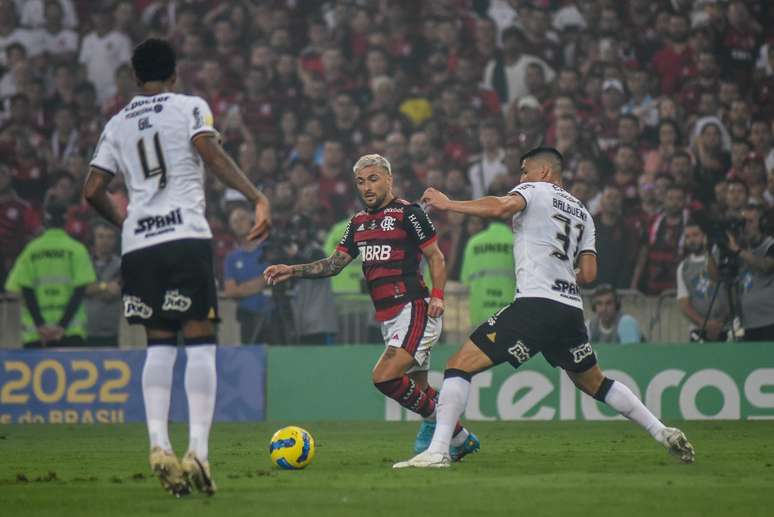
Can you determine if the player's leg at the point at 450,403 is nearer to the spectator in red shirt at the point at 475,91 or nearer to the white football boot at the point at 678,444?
the white football boot at the point at 678,444

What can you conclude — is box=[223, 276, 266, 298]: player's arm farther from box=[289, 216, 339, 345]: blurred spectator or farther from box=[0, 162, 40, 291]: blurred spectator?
box=[0, 162, 40, 291]: blurred spectator

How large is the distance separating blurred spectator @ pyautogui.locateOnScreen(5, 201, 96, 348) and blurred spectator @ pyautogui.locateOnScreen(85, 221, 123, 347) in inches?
15.1

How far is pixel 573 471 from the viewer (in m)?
9.76

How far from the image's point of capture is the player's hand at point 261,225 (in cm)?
794

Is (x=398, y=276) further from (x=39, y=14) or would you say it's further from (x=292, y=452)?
(x=39, y=14)

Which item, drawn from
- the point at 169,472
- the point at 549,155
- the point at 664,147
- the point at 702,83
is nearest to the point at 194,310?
the point at 169,472

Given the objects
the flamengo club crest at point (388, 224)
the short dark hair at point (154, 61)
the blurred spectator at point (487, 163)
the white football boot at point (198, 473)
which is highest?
the blurred spectator at point (487, 163)

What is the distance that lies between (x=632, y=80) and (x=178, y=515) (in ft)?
49.3

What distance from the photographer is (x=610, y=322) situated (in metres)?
17.4

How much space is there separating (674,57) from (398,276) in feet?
36.5

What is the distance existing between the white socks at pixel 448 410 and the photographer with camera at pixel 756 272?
735 cm

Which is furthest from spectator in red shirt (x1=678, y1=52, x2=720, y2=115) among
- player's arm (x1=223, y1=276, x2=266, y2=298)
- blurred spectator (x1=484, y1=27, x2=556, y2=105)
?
player's arm (x1=223, y1=276, x2=266, y2=298)

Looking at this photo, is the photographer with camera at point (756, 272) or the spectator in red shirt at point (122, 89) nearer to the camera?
the photographer with camera at point (756, 272)

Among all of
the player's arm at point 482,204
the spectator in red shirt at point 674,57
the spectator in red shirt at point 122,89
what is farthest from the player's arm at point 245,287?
the player's arm at point 482,204
